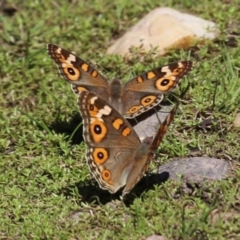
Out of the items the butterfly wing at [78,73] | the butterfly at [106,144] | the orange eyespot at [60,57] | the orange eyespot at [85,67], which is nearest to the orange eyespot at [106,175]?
the butterfly at [106,144]

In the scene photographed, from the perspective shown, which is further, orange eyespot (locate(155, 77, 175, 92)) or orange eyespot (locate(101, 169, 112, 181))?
orange eyespot (locate(155, 77, 175, 92))

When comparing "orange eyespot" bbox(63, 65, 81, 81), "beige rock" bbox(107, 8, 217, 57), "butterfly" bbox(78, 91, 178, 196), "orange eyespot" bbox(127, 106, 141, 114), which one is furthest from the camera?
"beige rock" bbox(107, 8, 217, 57)

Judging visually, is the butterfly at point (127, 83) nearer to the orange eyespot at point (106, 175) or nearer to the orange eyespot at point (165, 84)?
the orange eyespot at point (165, 84)

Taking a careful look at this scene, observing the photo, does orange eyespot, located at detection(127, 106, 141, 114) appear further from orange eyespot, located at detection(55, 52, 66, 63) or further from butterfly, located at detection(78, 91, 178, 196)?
butterfly, located at detection(78, 91, 178, 196)

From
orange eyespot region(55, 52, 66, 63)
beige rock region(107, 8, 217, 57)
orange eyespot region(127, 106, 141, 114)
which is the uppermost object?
orange eyespot region(55, 52, 66, 63)

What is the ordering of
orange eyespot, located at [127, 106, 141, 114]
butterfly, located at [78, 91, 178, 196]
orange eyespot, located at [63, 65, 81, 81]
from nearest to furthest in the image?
butterfly, located at [78, 91, 178, 196], orange eyespot, located at [127, 106, 141, 114], orange eyespot, located at [63, 65, 81, 81]

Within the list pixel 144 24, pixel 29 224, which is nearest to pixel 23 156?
pixel 29 224

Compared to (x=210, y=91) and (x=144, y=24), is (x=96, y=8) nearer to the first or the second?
(x=144, y=24)

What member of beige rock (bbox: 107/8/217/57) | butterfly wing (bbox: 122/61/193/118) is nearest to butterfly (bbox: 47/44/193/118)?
butterfly wing (bbox: 122/61/193/118)
